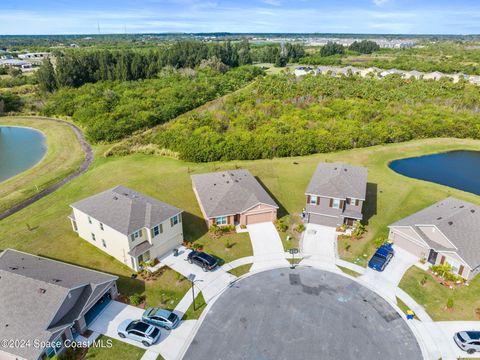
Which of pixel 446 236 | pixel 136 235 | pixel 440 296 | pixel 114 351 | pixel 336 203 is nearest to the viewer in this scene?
pixel 114 351

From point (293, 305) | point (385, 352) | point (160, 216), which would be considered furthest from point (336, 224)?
point (160, 216)

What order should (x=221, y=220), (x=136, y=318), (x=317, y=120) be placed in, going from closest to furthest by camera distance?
(x=136, y=318) < (x=221, y=220) < (x=317, y=120)

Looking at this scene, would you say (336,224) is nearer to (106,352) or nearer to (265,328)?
(265,328)

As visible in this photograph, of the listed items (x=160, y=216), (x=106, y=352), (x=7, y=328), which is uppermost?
(x=160, y=216)

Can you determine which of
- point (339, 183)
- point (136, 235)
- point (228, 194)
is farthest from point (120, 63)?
point (339, 183)

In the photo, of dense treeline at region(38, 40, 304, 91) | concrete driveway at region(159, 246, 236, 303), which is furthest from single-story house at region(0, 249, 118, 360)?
dense treeline at region(38, 40, 304, 91)

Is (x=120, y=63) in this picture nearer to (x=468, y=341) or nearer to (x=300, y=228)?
(x=300, y=228)
